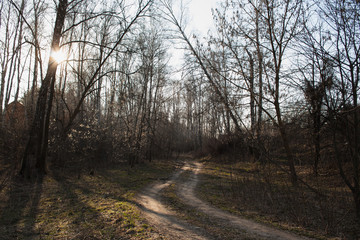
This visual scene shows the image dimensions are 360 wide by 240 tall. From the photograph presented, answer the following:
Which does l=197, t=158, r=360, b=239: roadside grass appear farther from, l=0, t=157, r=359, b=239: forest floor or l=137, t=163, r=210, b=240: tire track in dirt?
l=137, t=163, r=210, b=240: tire track in dirt

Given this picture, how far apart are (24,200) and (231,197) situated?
6.43 meters

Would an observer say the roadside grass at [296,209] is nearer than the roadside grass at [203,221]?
No

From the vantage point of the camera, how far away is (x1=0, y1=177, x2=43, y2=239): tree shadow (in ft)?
15.3

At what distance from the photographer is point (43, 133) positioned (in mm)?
12203

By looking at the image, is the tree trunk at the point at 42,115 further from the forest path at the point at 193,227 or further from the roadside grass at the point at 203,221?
the roadside grass at the point at 203,221

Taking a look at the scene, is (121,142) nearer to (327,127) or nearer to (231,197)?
(231,197)

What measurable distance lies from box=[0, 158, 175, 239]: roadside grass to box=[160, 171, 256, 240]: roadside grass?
106 cm

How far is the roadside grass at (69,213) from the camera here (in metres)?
4.60

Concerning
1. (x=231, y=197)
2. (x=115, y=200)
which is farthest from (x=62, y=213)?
(x=231, y=197)

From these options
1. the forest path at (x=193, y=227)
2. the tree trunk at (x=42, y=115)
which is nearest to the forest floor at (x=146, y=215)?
the forest path at (x=193, y=227)

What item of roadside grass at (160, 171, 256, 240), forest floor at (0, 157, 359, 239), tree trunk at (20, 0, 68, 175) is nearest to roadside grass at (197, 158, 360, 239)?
forest floor at (0, 157, 359, 239)

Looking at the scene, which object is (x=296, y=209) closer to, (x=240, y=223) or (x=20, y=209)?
(x=240, y=223)

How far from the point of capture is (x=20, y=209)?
626 centimetres

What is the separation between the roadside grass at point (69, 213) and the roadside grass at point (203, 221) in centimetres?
106
